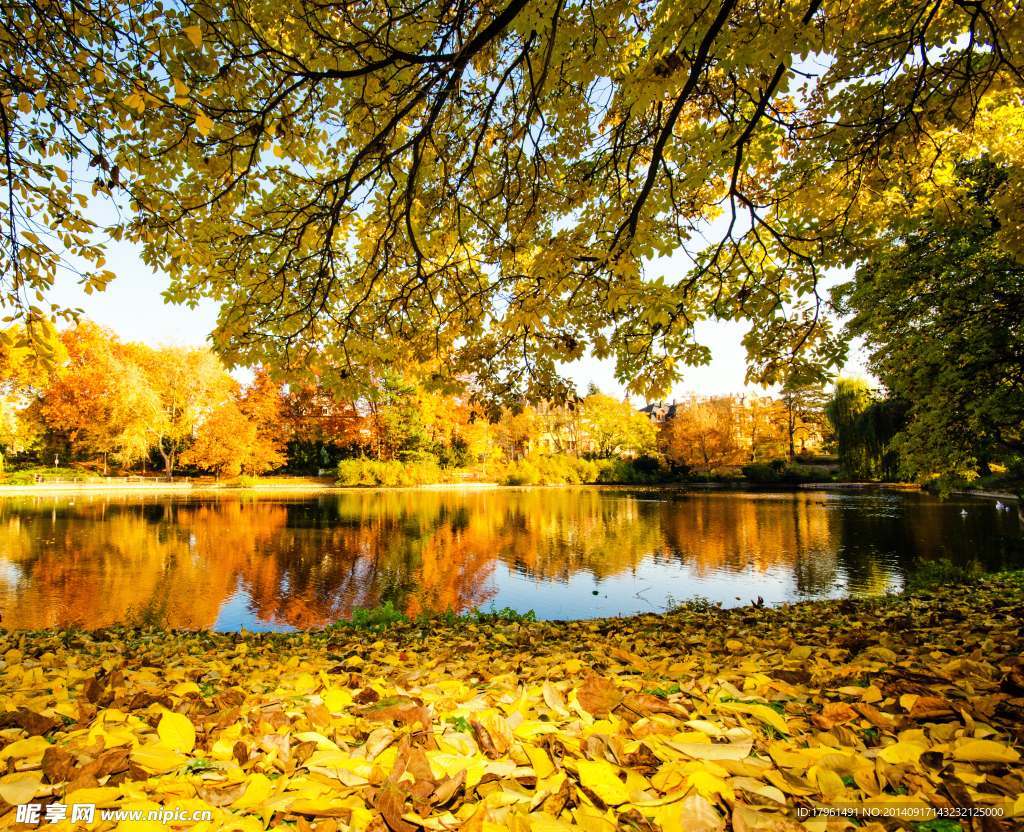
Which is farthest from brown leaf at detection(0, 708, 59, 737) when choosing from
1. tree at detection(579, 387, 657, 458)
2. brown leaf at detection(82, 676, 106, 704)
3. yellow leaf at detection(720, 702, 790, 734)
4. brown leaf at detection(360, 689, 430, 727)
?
tree at detection(579, 387, 657, 458)

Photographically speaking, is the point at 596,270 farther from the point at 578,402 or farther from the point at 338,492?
the point at 338,492

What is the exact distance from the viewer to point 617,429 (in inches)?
1649

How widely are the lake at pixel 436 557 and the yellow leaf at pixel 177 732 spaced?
173 inches

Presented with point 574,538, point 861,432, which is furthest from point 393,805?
point 861,432

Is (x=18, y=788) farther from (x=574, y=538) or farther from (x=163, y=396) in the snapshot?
(x=163, y=396)

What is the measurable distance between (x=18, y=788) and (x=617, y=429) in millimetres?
42181

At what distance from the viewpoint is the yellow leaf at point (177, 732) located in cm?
144

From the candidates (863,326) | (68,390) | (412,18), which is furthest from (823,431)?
(68,390)

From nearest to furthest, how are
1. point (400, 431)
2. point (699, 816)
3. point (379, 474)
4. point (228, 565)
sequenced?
point (699, 816) < point (228, 565) < point (379, 474) < point (400, 431)

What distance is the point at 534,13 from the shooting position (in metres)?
2.75

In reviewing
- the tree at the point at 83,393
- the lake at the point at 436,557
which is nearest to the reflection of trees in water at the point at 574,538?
the lake at the point at 436,557

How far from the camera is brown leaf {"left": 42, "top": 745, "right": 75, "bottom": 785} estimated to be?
4.07 feet

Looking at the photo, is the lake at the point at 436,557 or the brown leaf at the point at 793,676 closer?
the brown leaf at the point at 793,676

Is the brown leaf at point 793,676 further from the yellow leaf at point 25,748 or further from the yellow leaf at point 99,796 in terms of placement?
the yellow leaf at point 25,748
